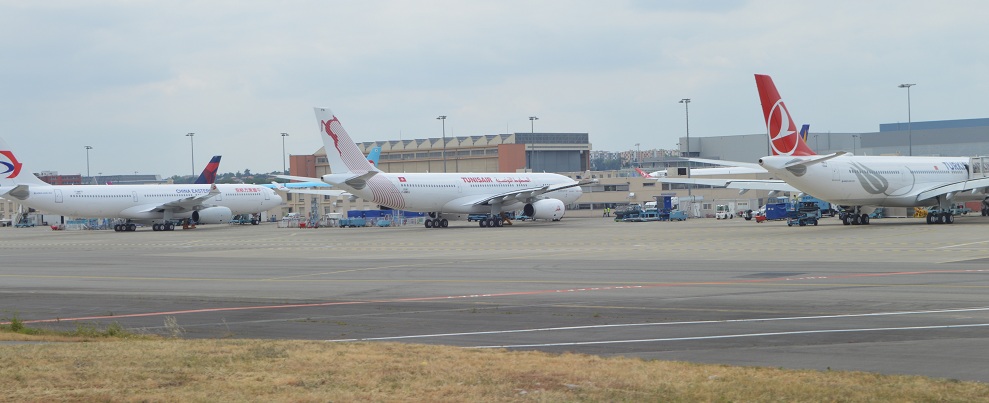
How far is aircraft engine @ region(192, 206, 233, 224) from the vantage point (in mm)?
83375

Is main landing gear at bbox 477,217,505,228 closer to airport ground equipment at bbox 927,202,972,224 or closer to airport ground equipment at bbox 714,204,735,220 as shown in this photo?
airport ground equipment at bbox 714,204,735,220

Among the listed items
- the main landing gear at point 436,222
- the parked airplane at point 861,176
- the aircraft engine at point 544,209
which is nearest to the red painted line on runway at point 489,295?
the parked airplane at point 861,176

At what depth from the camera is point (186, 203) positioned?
3228 inches

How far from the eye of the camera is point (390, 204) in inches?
2562

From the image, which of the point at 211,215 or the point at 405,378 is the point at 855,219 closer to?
the point at 211,215

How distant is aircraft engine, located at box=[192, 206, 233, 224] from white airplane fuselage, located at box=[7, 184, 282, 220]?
761 mm

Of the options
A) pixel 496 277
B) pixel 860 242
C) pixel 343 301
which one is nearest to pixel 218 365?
pixel 343 301

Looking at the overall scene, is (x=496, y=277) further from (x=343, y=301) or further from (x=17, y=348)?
(x=17, y=348)

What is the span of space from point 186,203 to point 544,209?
96.7 ft

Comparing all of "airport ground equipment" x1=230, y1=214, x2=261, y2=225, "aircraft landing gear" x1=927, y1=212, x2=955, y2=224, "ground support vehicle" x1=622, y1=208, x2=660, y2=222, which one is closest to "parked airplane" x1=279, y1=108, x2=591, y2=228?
"ground support vehicle" x1=622, y1=208, x2=660, y2=222

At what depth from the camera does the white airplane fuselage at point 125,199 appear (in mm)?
75188

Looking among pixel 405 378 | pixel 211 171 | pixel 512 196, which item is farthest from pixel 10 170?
pixel 405 378

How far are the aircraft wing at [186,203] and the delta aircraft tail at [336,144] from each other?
24021mm

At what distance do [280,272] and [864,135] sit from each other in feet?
410
